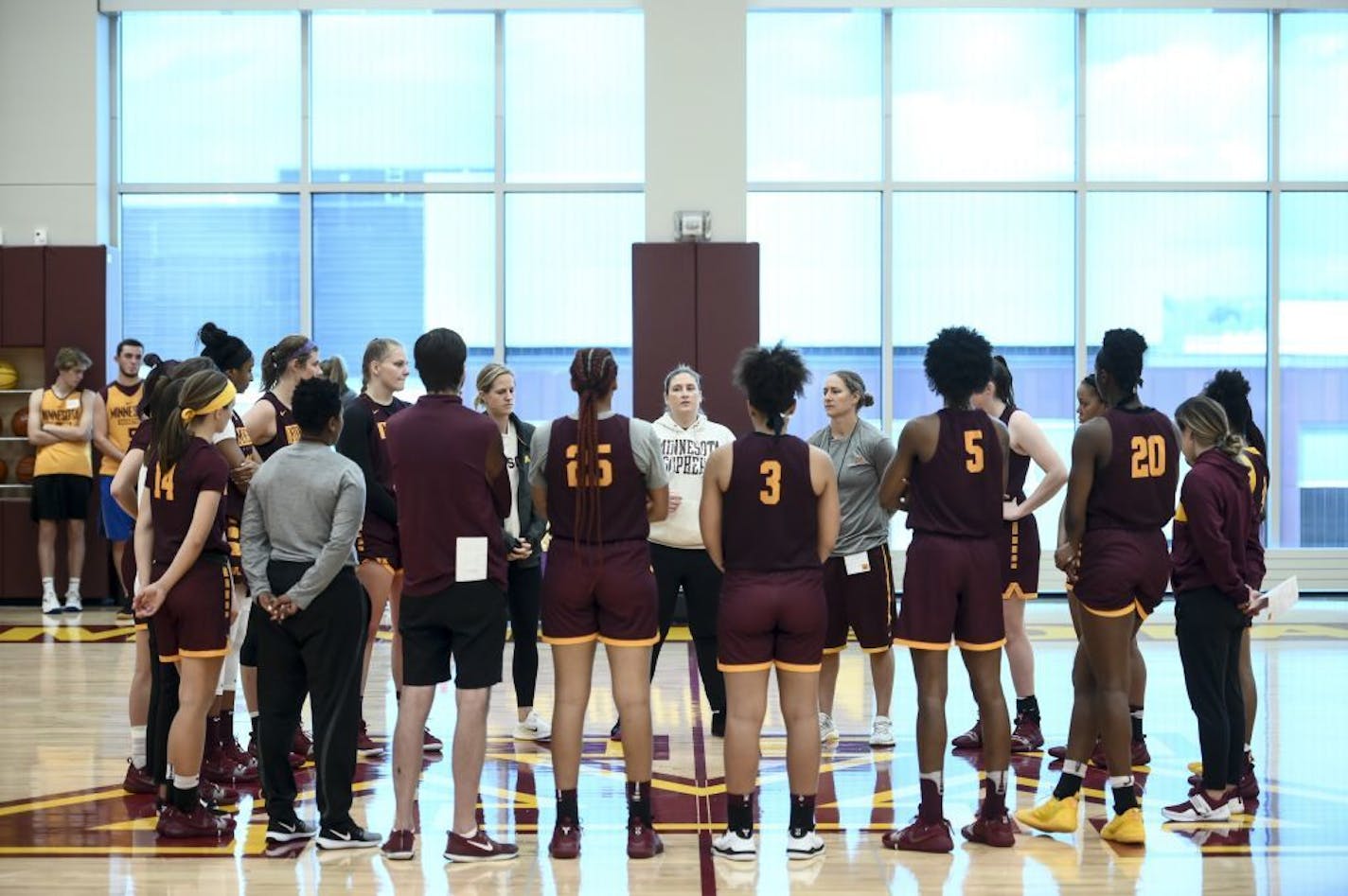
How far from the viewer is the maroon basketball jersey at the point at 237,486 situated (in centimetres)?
568

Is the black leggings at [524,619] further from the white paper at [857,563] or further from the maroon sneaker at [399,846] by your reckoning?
the maroon sneaker at [399,846]

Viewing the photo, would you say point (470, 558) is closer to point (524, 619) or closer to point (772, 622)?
point (772, 622)

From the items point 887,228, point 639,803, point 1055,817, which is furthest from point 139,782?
point 887,228

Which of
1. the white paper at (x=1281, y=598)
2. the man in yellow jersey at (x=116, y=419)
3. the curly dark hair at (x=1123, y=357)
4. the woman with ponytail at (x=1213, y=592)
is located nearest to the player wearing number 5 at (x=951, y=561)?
the curly dark hair at (x=1123, y=357)

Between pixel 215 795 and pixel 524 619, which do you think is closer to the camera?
pixel 215 795

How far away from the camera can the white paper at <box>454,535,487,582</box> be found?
482 centimetres

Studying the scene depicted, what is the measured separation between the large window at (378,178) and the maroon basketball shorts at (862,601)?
5726 mm

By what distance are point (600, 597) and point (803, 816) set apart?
0.99 metres

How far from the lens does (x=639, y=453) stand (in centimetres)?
496

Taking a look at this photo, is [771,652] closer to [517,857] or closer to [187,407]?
[517,857]

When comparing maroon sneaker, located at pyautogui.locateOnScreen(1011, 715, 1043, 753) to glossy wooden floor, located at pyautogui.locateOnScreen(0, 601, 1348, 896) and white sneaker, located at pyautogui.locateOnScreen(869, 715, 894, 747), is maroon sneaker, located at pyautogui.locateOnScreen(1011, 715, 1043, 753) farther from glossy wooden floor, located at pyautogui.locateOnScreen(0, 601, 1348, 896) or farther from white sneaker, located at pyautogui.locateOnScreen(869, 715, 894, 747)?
white sneaker, located at pyautogui.locateOnScreen(869, 715, 894, 747)

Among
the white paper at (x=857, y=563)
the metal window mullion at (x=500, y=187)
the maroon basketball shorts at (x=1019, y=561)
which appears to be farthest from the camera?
the metal window mullion at (x=500, y=187)

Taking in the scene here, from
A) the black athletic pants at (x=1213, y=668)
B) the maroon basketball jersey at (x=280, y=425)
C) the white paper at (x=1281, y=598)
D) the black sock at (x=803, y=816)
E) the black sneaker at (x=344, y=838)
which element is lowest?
Result: the black sneaker at (x=344, y=838)

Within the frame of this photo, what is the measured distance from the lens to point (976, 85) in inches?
475
